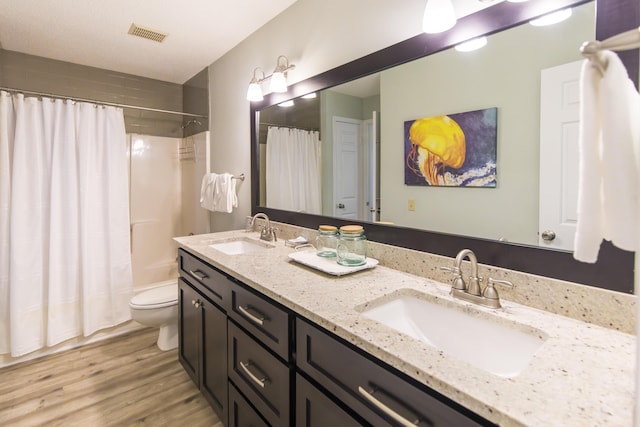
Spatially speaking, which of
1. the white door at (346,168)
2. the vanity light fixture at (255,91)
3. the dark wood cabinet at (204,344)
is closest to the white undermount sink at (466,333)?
the white door at (346,168)

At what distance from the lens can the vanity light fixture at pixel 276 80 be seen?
6.29 feet

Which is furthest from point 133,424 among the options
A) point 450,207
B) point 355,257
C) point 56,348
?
point 450,207

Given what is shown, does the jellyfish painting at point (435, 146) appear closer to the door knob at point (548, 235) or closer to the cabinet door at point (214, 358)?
the door knob at point (548, 235)

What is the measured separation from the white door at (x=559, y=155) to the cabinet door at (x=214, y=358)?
1.30m

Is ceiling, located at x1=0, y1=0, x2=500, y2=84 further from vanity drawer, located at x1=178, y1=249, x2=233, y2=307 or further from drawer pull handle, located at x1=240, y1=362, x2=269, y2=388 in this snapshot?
drawer pull handle, located at x1=240, y1=362, x2=269, y2=388

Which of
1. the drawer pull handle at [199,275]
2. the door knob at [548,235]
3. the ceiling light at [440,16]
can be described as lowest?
the drawer pull handle at [199,275]

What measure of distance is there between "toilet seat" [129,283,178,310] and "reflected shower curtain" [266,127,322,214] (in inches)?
38.8

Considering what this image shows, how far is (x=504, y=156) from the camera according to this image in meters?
1.08

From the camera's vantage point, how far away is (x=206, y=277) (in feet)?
5.32

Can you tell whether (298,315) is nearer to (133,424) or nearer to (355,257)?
(355,257)

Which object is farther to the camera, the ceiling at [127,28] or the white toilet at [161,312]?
the white toilet at [161,312]

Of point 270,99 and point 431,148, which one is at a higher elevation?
point 270,99

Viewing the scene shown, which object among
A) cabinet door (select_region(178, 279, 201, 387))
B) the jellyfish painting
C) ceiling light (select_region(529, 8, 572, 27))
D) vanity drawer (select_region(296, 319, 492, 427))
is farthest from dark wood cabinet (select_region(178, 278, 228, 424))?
ceiling light (select_region(529, 8, 572, 27))

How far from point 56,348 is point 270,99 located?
243 centimetres
